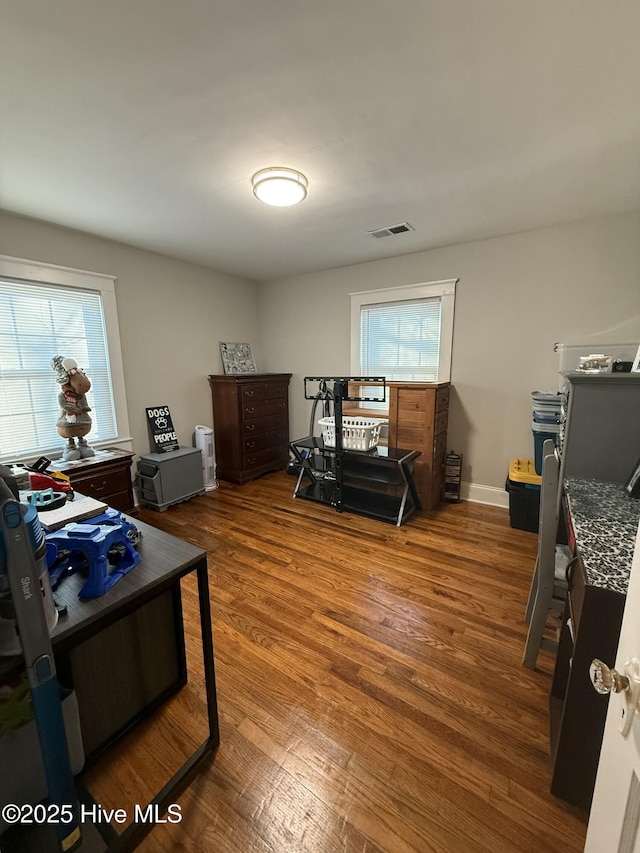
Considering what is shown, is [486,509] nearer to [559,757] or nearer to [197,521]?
[559,757]

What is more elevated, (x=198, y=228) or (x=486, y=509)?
(x=198, y=228)

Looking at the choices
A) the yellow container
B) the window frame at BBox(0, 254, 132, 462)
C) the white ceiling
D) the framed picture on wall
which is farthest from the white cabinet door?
the framed picture on wall

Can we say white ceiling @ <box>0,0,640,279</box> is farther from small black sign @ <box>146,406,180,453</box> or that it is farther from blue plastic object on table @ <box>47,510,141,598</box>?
small black sign @ <box>146,406,180,453</box>

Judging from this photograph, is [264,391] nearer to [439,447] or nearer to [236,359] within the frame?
[236,359]

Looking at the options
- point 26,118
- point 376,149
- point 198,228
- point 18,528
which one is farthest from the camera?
point 198,228

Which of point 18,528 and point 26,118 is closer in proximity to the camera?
point 18,528

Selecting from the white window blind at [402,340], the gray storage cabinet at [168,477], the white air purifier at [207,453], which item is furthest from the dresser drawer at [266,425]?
the white window blind at [402,340]

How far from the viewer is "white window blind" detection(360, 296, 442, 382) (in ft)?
11.6

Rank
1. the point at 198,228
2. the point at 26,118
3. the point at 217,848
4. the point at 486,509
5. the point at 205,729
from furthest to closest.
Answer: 1. the point at 486,509
2. the point at 198,228
3. the point at 26,118
4. the point at 205,729
5. the point at 217,848

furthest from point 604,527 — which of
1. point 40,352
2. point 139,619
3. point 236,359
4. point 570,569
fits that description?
point 236,359

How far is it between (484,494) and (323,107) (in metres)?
3.37

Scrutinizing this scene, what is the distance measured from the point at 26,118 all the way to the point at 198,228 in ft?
4.36

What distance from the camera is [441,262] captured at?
3348 mm

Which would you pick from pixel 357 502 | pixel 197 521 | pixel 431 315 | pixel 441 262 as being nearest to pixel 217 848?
pixel 197 521
